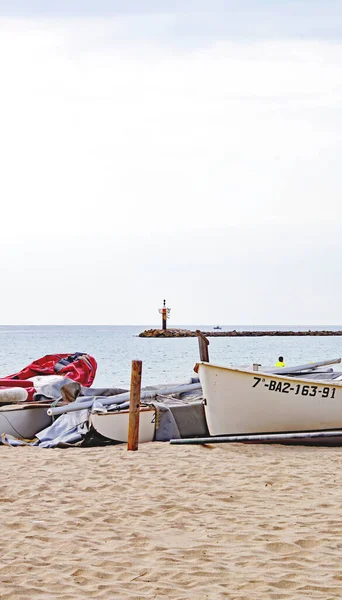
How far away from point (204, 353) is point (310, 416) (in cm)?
216

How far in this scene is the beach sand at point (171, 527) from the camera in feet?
16.9

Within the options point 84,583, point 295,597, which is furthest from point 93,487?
point 295,597

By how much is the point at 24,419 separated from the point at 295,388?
5284mm

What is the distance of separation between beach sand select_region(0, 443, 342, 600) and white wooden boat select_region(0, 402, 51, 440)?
2.51 meters

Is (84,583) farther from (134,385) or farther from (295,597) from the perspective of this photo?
(134,385)

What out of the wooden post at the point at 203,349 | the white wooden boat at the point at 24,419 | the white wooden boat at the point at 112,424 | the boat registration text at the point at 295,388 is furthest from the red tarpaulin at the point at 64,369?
the boat registration text at the point at 295,388

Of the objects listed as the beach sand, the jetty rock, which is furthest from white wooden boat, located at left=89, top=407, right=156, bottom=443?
the jetty rock

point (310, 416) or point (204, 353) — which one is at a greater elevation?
point (204, 353)

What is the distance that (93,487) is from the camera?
8.68 m

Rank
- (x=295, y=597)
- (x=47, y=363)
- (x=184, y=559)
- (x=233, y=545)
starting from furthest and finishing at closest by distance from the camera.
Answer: (x=47, y=363), (x=233, y=545), (x=184, y=559), (x=295, y=597)

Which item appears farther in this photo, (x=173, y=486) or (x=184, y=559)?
(x=173, y=486)

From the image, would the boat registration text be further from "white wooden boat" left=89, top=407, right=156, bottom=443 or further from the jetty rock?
the jetty rock

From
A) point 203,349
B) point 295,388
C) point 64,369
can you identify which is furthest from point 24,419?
point 295,388

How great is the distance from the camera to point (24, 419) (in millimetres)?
13836
